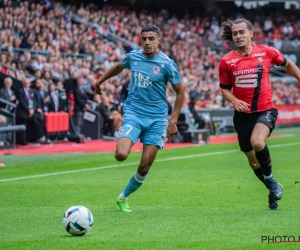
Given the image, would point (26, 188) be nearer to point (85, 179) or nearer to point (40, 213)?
point (85, 179)

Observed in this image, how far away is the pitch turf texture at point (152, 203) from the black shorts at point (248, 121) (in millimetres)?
870

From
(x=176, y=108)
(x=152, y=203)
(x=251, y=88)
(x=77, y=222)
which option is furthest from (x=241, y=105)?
(x=77, y=222)

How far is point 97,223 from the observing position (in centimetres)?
943

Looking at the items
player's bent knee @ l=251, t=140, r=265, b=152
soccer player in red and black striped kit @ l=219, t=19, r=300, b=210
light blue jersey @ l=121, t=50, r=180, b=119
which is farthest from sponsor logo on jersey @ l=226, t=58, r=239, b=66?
player's bent knee @ l=251, t=140, r=265, b=152

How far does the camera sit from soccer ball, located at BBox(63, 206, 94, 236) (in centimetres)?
838

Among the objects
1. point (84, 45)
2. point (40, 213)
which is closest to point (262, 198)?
point (40, 213)

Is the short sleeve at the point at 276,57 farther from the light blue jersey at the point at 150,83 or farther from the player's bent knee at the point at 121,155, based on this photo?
the player's bent knee at the point at 121,155

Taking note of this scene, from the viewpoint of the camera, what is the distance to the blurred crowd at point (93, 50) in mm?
26688

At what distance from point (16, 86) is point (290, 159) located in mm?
9119

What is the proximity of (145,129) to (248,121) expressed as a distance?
1336 millimetres

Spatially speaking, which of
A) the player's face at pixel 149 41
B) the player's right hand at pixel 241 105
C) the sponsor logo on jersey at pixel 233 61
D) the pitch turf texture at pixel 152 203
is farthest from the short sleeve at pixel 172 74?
the pitch turf texture at pixel 152 203

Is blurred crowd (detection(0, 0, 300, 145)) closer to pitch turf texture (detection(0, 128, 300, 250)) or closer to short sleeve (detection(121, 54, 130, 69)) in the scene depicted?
pitch turf texture (detection(0, 128, 300, 250))

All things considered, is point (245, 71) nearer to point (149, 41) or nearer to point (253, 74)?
point (253, 74)

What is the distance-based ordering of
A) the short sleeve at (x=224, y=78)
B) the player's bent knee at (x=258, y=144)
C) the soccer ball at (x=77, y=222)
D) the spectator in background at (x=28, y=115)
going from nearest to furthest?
the soccer ball at (x=77, y=222) < the player's bent knee at (x=258, y=144) < the short sleeve at (x=224, y=78) < the spectator in background at (x=28, y=115)
